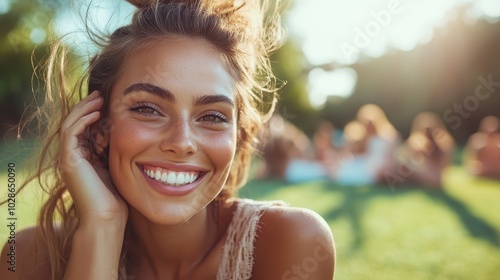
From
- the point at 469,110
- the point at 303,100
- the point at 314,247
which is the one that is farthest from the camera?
the point at 303,100

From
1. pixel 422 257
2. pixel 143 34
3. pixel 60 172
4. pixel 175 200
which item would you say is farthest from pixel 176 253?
pixel 422 257

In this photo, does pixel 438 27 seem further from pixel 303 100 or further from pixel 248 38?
pixel 248 38

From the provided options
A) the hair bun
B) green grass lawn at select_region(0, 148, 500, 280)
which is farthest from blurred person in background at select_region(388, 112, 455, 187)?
the hair bun

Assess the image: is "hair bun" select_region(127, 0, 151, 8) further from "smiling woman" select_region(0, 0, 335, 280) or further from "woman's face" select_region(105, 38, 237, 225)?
"woman's face" select_region(105, 38, 237, 225)

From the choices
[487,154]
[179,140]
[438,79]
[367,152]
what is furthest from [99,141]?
[438,79]

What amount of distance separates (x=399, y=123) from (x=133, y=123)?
2749cm

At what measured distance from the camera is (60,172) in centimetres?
300

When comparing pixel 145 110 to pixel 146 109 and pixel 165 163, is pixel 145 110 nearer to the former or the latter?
pixel 146 109

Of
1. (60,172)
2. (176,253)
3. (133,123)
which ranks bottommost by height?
(176,253)

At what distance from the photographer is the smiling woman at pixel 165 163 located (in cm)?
272

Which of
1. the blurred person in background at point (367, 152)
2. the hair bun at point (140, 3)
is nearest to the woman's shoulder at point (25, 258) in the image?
the hair bun at point (140, 3)

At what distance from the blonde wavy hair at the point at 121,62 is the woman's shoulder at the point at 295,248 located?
0.65 meters

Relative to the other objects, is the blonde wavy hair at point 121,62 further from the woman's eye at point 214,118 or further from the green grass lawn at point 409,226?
the green grass lawn at point 409,226

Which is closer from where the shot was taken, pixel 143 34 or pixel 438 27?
pixel 143 34
